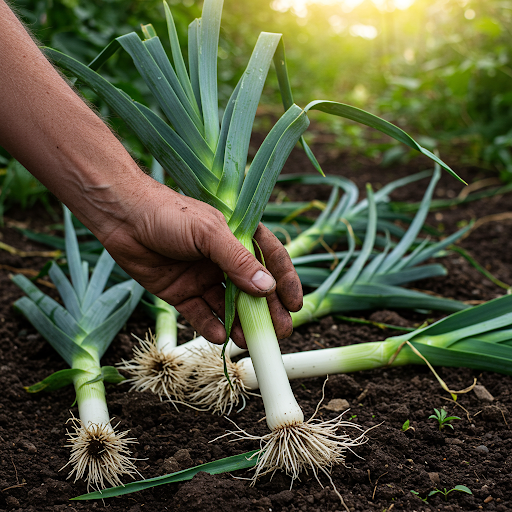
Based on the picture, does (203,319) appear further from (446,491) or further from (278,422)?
(446,491)

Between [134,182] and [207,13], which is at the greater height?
[207,13]

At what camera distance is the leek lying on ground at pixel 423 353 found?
1393 millimetres

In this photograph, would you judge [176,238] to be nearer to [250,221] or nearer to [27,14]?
[250,221]

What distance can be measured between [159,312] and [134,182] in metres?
0.63

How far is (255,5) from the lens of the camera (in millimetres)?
8078

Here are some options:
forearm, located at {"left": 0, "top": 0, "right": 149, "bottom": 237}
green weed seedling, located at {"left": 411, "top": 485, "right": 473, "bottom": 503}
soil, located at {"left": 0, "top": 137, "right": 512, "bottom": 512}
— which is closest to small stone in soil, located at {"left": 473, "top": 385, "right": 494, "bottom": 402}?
soil, located at {"left": 0, "top": 137, "right": 512, "bottom": 512}

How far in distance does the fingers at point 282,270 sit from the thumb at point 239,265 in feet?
0.68

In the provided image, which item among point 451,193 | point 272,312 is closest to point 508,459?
point 272,312

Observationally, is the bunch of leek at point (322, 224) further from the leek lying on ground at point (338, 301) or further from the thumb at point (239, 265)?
the thumb at point (239, 265)

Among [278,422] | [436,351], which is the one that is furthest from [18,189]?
[436,351]

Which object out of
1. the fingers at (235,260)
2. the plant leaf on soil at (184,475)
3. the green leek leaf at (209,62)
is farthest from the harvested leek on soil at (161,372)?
the green leek leaf at (209,62)

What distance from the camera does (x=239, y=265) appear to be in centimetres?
110

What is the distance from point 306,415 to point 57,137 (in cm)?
93

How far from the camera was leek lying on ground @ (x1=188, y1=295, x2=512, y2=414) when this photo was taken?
4.57 feet
